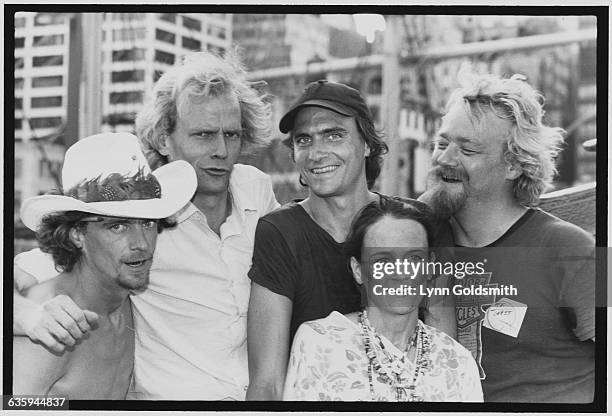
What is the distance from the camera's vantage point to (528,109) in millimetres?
3611

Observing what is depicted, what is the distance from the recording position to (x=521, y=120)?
3.59 m

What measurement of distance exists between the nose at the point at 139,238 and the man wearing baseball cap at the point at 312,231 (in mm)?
457

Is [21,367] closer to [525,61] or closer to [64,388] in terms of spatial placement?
[64,388]

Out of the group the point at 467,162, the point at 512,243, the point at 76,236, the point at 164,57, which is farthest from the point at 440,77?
the point at 76,236

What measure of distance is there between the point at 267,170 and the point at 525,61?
1.21 metres

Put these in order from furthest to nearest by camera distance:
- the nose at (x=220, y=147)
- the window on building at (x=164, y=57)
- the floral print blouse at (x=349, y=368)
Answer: the window on building at (x=164, y=57)
the nose at (x=220, y=147)
the floral print blouse at (x=349, y=368)

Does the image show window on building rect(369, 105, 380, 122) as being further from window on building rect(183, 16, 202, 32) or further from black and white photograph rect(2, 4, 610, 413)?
window on building rect(183, 16, 202, 32)

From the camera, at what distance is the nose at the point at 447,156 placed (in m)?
3.61

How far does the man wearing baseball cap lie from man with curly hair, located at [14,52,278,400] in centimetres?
9

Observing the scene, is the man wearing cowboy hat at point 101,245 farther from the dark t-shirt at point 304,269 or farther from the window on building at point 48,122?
the dark t-shirt at point 304,269

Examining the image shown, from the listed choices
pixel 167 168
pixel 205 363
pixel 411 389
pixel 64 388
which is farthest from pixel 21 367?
pixel 411 389

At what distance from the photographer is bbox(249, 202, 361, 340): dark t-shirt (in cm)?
351

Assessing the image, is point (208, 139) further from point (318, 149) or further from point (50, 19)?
point (50, 19)

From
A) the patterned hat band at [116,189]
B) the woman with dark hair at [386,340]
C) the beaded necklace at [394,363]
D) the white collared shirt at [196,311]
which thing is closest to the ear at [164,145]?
the patterned hat band at [116,189]
